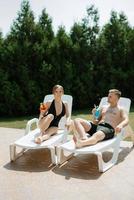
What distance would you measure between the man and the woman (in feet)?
2.08

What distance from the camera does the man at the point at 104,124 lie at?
6684 millimetres

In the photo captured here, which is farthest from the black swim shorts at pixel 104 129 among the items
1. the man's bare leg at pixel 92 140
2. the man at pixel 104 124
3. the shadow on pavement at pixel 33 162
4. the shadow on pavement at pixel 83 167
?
the shadow on pavement at pixel 33 162

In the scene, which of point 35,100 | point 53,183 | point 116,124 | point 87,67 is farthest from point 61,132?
Answer: point 87,67

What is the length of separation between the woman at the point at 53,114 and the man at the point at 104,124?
635 mm

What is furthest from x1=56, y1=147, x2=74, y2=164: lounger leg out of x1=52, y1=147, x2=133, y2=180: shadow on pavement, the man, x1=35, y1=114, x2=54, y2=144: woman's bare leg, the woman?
x1=35, y1=114, x2=54, y2=144: woman's bare leg

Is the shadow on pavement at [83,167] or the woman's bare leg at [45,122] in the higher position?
the woman's bare leg at [45,122]

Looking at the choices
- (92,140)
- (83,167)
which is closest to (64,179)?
(83,167)

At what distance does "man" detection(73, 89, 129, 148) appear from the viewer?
668 centimetres

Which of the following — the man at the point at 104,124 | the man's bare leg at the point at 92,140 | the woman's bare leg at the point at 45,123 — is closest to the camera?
the man's bare leg at the point at 92,140

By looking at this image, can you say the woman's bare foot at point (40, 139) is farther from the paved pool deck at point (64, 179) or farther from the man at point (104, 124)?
the man at point (104, 124)

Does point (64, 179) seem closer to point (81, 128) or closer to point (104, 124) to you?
point (81, 128)

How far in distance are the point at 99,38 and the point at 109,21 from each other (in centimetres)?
83

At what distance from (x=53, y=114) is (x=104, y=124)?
45.9 inches

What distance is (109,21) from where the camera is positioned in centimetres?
1400
